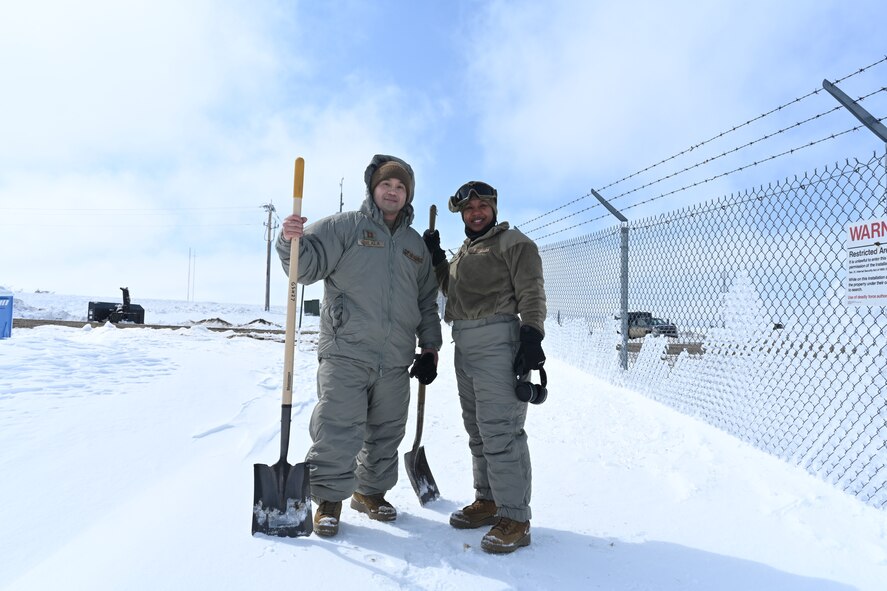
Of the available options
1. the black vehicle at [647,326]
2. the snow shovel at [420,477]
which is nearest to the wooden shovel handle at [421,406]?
the snow shovel at [420,477]

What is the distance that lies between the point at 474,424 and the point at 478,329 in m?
0.58

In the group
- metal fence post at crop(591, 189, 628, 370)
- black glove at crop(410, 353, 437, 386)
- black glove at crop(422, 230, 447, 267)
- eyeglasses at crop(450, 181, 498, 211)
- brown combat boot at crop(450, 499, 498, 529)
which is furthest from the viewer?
metal fence post at crop(591, 189, 628, 370)

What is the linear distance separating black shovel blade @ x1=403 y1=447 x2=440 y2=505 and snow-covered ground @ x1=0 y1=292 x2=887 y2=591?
91 mm

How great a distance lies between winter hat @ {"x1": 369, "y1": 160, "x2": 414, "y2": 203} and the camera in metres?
2.92

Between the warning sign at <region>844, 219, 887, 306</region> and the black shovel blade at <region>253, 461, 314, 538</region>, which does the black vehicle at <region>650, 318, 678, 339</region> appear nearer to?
the warning sign at <region>844, 219, 887, 306</region>

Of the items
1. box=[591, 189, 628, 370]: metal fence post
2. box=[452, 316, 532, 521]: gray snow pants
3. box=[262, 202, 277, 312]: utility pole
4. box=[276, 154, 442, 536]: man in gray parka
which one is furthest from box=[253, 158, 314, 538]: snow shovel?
box=[262, 202, 277, 312]: utility pole

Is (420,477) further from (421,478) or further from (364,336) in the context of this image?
(364,336)

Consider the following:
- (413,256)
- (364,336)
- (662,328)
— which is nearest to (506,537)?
(364,336)

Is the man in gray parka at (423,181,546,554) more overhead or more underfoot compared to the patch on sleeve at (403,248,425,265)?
more underfoot

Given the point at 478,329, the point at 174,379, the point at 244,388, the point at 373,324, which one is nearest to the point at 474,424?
the point at 478,329

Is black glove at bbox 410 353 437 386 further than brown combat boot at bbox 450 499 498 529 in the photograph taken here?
Yes

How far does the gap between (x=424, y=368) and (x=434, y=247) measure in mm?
747

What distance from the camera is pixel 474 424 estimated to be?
9.54ft

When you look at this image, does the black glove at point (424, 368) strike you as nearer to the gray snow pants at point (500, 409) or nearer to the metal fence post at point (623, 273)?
the gray snow pants at point (500, 409)
